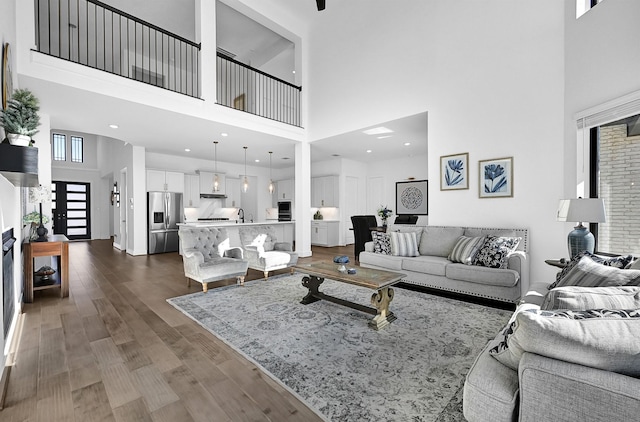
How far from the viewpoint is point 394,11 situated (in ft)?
17.7

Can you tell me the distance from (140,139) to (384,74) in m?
5.53

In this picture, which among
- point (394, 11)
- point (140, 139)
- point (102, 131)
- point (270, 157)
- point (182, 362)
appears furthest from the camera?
point (270, 157)

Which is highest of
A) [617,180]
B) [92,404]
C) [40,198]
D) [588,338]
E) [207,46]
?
[207,46]

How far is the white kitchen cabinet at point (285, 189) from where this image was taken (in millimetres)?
10047

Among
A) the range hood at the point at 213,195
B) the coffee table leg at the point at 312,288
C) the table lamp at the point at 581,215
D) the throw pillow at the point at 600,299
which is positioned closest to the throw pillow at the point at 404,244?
the coffee table leg at the point at 312,288

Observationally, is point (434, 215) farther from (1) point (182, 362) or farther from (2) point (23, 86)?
(2) point (23, 86)

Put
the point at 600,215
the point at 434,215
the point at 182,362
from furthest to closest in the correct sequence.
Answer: the point at 434,215
the point at 600,215
the point at 182,362

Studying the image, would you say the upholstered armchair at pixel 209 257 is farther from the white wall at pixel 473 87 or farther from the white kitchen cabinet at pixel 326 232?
the white kitchen cabinet at pixel 326 232

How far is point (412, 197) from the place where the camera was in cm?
835

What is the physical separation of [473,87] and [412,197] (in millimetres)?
4120

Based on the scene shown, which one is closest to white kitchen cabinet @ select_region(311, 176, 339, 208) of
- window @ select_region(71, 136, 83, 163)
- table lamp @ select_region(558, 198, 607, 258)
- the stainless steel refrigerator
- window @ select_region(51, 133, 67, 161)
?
the stainless steel refrigerator

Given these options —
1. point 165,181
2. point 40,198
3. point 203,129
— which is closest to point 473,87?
point 203,129

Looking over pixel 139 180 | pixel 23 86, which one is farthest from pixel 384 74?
pixel 139 180

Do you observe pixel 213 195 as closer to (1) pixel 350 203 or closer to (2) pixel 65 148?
(1) pixel 350 203
